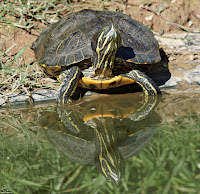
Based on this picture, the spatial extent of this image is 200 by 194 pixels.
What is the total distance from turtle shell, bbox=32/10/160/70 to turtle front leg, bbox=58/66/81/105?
0.17 m

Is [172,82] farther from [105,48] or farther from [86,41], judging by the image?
[86,41]

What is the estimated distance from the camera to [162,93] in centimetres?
486

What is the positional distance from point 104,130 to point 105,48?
171 centimetres

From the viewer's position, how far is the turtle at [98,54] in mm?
4574

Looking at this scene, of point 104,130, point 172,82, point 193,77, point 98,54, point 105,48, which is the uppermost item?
point 105,48

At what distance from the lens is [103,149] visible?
279cm

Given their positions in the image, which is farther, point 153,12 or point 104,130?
point 153,12

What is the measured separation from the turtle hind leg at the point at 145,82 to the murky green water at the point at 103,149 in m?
0.53

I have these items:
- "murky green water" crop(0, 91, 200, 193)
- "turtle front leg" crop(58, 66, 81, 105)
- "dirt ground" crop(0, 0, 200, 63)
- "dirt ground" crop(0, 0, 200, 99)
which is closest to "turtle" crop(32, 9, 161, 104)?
"turtle front leg" crop(58, 66, 81, 105)

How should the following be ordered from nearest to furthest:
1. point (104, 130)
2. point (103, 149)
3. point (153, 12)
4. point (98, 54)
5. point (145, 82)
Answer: point (103, 149) → point (104, 130) → point (98, 54) → point (145, 82) → point (153, 12)

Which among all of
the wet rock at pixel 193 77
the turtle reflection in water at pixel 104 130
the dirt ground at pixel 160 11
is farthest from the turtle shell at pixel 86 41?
the dirt ground at pixel 160 11

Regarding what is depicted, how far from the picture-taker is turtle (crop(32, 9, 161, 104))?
180 inches

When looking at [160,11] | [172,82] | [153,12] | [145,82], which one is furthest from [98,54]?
[160,11]

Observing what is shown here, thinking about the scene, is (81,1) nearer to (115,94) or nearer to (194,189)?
(115,94)
